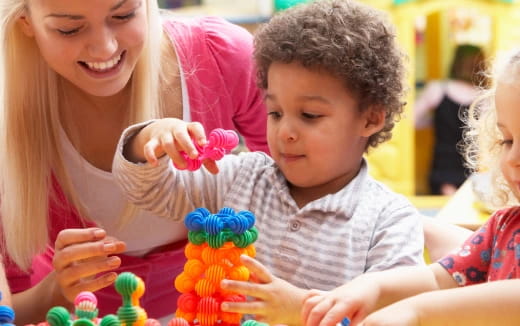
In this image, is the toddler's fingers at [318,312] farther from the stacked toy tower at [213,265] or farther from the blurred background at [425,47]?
the blurred background at [425,47]

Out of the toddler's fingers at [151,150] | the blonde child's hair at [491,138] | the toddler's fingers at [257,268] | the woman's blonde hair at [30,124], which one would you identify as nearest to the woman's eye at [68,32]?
the woman's blonde hair at [30,124]

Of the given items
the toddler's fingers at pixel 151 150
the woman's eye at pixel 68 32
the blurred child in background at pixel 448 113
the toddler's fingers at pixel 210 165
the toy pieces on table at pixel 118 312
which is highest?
the woman's eye at pixel 68 32

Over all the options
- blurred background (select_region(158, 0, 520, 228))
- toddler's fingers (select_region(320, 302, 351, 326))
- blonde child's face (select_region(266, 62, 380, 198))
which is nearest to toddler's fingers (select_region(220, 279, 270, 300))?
toddler's fingers (select_region(320, 302, 351, 326))

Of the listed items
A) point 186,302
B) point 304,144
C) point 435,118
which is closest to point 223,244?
point 186,302

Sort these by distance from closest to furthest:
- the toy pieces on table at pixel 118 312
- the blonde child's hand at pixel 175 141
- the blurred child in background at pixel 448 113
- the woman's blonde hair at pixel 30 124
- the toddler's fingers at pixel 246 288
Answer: the toy pieces on table at pixel 118 312 < the toddler's fingers at pixel 246 288 < the blonde child's hand at pixel 175 141 < the woman's blonde hair at pixel 30 124 < the blurred child in background at pixel 448 113

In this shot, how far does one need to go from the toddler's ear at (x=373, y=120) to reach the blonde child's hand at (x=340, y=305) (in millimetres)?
292

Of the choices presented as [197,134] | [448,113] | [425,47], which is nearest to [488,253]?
[197,134]

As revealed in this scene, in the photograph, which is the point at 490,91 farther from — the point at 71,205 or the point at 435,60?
the point at 435,60

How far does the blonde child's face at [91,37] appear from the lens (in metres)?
1.10

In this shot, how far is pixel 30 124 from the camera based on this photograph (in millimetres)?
1226

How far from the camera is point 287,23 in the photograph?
1.09m

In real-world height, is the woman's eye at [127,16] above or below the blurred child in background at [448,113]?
above

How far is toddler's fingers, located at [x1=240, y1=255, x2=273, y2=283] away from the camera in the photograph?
885 mm

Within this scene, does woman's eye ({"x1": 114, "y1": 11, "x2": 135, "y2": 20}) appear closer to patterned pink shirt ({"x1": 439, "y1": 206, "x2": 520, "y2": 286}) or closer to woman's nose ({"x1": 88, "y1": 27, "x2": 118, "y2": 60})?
woman's nose ({"x1": 88, "y1": 27, "x2": 118, "y2": 60})
